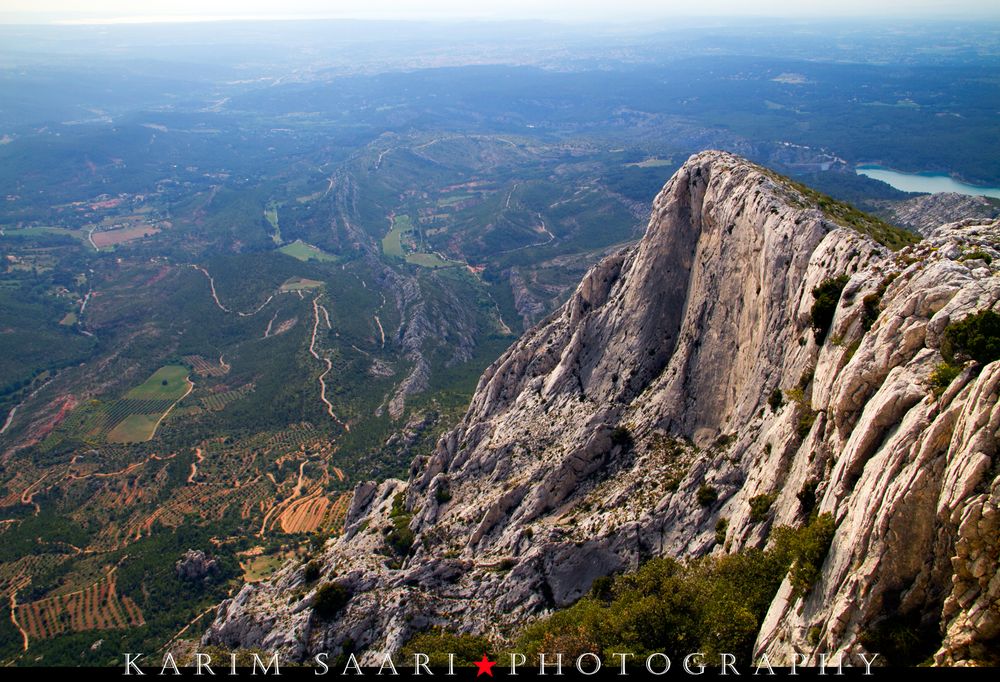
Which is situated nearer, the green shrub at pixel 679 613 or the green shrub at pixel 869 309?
the green shrub at pixel 679 613

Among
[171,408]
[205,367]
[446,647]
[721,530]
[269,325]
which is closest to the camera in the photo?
[721,530]

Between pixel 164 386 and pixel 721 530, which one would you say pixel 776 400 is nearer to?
pixel 721 530

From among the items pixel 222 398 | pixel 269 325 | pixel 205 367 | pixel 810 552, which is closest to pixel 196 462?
pixel 222 398

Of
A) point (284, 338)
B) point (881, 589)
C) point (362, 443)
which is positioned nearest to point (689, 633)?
point (881, 589)

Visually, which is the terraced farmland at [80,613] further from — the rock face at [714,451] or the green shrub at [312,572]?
the green shrub at [312,572]

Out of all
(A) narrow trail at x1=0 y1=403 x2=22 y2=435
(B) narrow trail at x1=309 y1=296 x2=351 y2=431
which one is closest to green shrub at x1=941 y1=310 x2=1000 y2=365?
(B) narrow trail at x1=309 y1=296 x2=351 y2=431

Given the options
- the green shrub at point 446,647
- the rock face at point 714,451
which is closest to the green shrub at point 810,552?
the rock face at point 714,451
